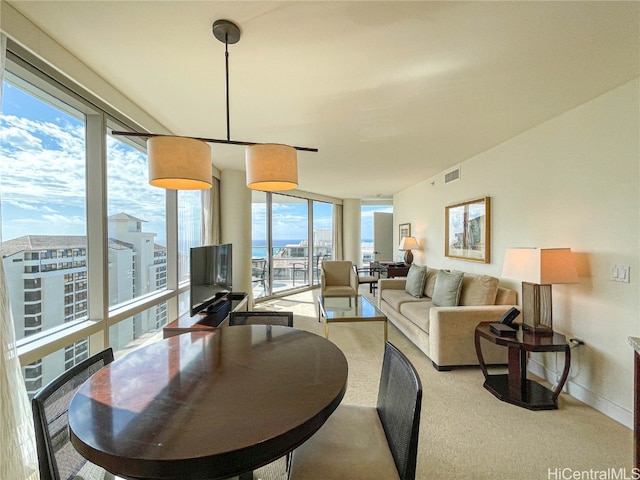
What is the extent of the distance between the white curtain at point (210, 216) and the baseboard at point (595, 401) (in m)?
4.46

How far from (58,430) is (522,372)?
3181 mm

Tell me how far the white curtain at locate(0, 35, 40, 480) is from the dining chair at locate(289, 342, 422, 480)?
1356mm

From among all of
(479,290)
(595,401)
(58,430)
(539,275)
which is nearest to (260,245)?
(479,290)

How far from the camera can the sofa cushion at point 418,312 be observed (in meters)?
3.31

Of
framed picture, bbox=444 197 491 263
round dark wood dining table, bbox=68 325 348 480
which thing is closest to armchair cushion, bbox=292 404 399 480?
round dark wood dining table, bbox=68 325 348 480

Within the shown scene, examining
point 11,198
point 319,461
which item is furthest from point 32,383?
point 319,461

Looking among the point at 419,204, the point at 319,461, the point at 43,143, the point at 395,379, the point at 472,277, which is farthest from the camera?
the point at 419,204

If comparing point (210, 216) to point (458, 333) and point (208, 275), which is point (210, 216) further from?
Result: point (458, 333)

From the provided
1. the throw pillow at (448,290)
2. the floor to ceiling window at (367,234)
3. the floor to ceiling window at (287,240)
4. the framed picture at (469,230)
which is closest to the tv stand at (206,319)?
the floor to ceiling window at (287,240)

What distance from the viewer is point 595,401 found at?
233cm

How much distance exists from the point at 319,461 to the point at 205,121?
293 cm

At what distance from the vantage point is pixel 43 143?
185 cm

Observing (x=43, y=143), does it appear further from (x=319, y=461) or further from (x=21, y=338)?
(x=319, y=461)

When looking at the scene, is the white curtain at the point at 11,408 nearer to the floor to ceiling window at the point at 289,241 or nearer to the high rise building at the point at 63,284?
the high rise building at the point at 63,284
